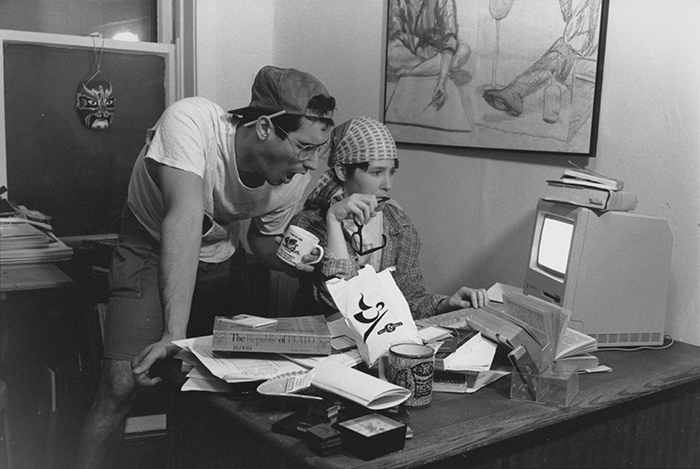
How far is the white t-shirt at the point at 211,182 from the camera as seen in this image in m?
1.64

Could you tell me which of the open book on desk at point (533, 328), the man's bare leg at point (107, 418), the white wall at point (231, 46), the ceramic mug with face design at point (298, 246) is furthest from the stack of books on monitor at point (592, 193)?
the white wall at point (231, 46)

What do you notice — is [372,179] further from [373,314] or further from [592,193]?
[373,314]

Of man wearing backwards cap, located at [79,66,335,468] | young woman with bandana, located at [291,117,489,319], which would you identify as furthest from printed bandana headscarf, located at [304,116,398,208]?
man wearing backwards cap, located at [79,66,335,468]

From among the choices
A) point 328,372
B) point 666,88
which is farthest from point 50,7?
point 666,88

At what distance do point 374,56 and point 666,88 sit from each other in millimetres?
1099

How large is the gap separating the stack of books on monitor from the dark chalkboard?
1.37 meters

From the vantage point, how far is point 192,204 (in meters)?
1.58

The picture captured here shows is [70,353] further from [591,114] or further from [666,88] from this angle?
[666,88]

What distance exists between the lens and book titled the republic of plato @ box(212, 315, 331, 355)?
116 centimetres

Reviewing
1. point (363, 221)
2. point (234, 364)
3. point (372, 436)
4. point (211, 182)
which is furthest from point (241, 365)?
point (211, 182)

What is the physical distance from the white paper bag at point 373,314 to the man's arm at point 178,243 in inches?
16.6

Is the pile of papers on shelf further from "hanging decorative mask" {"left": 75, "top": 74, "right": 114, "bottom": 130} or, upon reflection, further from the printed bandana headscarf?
the printed bandana headscarf

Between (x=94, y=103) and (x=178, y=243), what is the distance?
88 cm

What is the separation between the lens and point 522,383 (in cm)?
120
